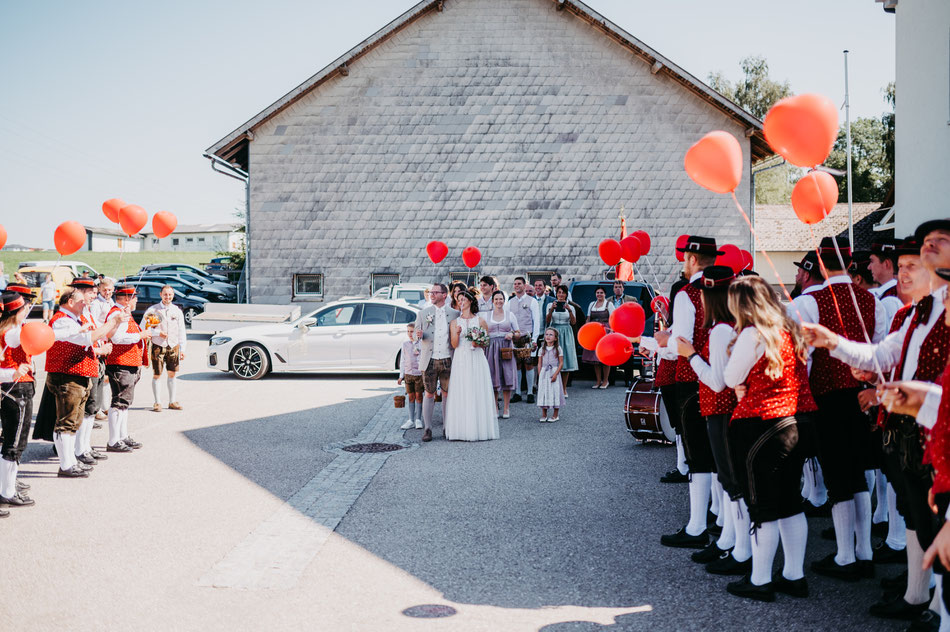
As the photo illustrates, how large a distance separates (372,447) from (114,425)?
293 cm

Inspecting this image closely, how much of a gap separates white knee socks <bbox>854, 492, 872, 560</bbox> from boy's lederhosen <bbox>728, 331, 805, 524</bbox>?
0.83 meters

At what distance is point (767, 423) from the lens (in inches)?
189

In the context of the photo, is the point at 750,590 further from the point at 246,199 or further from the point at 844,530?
the point at 246,199

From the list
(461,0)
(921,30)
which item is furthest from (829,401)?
(461,0)

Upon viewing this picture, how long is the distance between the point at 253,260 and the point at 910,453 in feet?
80.6

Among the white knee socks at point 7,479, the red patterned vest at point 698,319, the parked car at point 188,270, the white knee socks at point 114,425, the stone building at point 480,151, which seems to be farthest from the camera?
the parked car at point 188,270

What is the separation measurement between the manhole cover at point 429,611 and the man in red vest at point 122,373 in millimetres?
5941

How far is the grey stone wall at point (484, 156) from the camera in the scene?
26.1m

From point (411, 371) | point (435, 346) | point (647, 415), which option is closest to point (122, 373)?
point (411, 371)

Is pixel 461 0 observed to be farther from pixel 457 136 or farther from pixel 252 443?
pixel 252 443

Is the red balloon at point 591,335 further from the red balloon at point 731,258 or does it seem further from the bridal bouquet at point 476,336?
the bridal bouquet at point 476,336

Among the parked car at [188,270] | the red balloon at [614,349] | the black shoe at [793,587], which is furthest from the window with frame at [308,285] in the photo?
the black shoe at [793,587]

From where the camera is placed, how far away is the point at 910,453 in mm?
4172

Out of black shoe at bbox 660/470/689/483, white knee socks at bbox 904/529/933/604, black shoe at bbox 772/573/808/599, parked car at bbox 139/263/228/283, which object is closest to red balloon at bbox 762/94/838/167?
white knee socks at bbox 904/529/933/604
